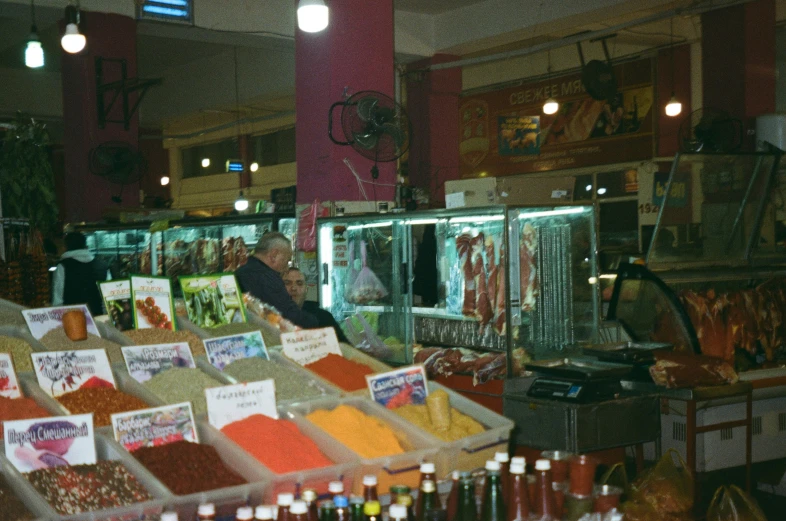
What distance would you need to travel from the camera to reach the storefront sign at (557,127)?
13.4 meters

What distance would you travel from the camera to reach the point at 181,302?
5051mm

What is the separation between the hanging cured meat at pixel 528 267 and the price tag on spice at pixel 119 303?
243 cm

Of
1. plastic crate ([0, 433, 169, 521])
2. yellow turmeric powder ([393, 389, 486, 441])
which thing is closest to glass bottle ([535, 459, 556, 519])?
yellow turmeric powder ([393, 389, 486, 441])

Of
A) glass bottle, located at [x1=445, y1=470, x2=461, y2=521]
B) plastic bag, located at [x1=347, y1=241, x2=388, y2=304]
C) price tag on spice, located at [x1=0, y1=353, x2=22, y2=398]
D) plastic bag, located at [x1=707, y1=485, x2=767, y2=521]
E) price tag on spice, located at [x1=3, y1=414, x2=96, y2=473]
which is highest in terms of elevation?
plastic bag, located at [x1=347, y1=241, x2=388, y2=304]

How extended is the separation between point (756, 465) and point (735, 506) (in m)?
2.76

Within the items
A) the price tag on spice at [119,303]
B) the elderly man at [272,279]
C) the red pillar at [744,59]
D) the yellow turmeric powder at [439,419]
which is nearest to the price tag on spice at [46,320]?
the price tag on spice at [119,303]

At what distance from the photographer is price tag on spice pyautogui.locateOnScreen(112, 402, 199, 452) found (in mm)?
3039

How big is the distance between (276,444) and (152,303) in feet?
5.25

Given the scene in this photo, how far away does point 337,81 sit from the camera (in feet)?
26.3

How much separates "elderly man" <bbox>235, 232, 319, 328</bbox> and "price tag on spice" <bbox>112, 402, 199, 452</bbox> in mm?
2551

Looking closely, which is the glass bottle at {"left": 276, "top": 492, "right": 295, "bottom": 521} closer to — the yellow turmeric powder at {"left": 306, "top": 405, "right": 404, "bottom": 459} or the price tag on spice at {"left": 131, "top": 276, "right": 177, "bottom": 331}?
the yellow turmeric powder at {"left": 306, "top": 405, "right": 404, "bottom": 459}

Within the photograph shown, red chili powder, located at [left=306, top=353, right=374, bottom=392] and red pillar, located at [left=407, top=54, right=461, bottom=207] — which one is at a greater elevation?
red pillar, located at [left=407, top=54, right=461, bottom=207]

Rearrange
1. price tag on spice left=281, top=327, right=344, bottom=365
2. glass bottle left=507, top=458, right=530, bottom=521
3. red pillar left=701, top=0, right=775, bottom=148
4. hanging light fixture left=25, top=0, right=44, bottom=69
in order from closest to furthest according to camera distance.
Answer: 1. glass bottle left=507, top=458, right=530, bottom=521
2. price tag on spice left=281, top=327, right=344, bottom=365
3. hanging light fixture left=25, top=0, right=44, bottom=69
4. red pillar left=701, top=0, right=775, bottom=148

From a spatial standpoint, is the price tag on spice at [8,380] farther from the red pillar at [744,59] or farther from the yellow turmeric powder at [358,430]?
the red pillar at [744,59]
